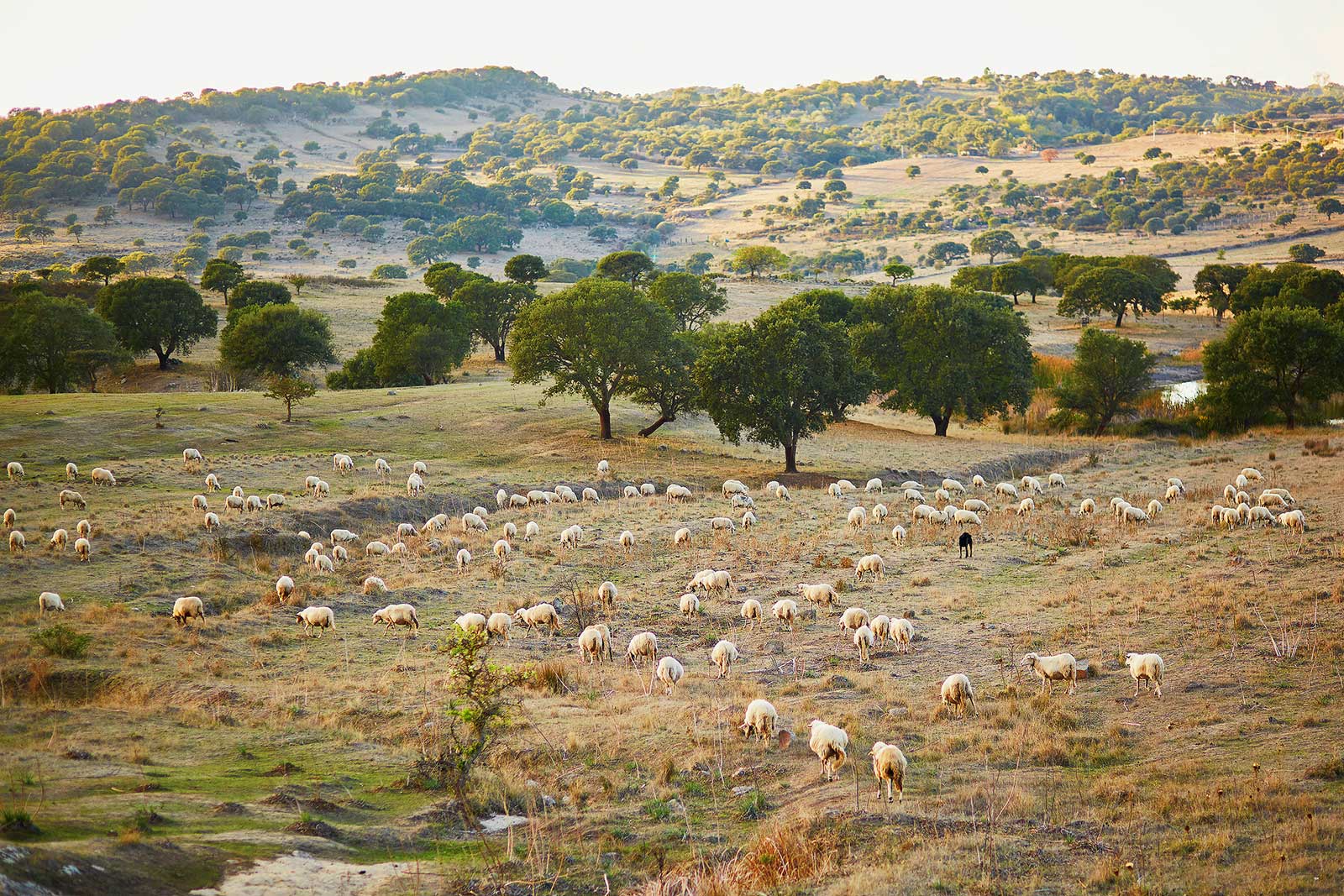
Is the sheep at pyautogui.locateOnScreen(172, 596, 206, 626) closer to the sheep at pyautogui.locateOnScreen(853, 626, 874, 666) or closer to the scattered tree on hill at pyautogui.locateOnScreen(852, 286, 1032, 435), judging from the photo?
the sheep at pyautogui.locateOnScreen(853, 626, 874, 666)

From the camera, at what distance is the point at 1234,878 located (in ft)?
31.9

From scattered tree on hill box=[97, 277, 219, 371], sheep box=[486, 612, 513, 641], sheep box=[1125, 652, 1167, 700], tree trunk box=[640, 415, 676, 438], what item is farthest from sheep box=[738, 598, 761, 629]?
scattered tree on hill box=[97, 277, 219, 371]

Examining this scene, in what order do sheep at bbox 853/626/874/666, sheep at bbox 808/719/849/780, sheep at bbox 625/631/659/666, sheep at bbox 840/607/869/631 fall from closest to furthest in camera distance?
sheep at bbox 808/719/849/780 → sheep at bbox 853/626/874/666 → sheep at bbox 625/631/659/666 → sheep at bbox 840/607/869/631

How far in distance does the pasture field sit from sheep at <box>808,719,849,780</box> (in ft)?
1.03

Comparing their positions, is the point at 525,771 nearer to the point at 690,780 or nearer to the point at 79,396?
the point at 690,780

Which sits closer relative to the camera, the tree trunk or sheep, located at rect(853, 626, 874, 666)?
sheep, located at rect(853, 626, 874, 666)

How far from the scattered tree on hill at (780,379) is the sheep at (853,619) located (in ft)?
75.7

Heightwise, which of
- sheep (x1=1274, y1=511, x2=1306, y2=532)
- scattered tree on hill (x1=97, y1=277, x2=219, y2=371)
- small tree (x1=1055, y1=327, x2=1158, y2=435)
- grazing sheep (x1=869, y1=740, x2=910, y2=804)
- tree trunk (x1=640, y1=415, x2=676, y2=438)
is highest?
scattered tree on hill (x1=97, y1=277, x2=219, y2=371)

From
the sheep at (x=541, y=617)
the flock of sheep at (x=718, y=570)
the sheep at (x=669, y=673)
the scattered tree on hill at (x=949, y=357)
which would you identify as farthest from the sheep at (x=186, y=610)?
the scattered tree on hill at (x=949, y=357)

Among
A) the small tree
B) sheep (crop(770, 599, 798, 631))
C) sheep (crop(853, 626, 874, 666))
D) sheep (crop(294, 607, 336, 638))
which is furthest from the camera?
the small tree

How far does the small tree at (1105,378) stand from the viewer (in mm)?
57250

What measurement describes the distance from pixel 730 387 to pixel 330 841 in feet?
114

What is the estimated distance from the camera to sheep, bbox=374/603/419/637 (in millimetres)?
21328

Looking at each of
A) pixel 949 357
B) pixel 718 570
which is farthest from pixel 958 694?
pixel 949 357
